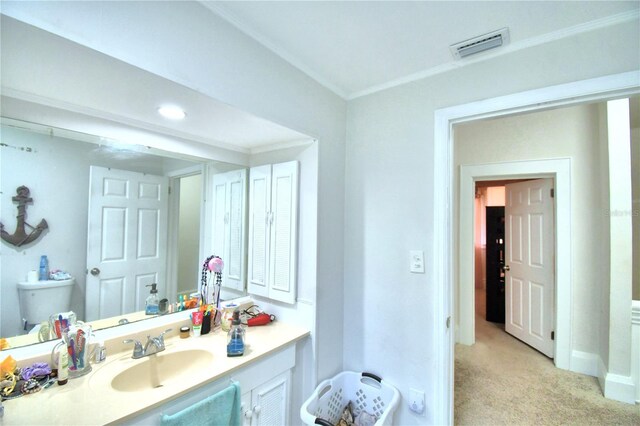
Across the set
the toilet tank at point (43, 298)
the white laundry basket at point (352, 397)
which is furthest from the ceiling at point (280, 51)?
the white laundry basket at point (352, 397)

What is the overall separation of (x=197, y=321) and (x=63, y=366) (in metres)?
0.60

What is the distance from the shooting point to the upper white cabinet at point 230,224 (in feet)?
6.55

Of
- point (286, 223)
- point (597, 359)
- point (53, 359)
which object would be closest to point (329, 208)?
point (286, 223)

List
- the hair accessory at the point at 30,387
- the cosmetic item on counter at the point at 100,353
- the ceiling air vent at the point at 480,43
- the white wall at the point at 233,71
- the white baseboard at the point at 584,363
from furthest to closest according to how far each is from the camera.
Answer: the white baseboard at the point at 584,363 < the ceiling air vent at the point at 480,43 < the cosmetic item on counter at the point at 100,353 < the hair accessory at the point at 30,387 < the white wall at the point at 233,71

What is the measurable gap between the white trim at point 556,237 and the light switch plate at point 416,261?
2032 millimetres

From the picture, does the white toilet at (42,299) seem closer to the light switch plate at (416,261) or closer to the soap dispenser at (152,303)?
the soap dispenser at (152,303)

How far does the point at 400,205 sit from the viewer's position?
1.73m

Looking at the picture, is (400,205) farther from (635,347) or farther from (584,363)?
(584,363)

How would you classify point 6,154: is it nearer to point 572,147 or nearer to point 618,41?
point 618,41

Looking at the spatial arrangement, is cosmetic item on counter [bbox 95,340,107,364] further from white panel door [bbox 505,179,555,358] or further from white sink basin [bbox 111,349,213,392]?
white panel door [bbox 505,179,555,358]

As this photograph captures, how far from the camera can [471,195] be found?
3277mm

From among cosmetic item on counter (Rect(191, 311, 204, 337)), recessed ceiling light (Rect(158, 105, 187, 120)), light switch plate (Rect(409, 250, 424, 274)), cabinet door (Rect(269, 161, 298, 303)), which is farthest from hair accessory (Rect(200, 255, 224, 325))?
light switch plate (Rect(409, 250, 424, 274))

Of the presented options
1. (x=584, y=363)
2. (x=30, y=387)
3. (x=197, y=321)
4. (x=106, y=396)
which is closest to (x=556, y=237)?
(x=584, y=363)

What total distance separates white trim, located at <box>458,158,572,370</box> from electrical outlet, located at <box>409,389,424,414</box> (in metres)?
2.06
